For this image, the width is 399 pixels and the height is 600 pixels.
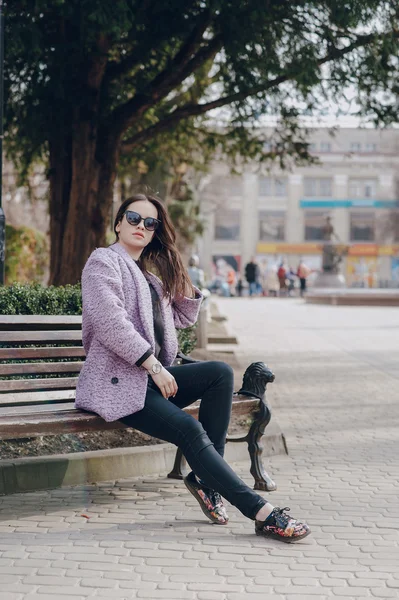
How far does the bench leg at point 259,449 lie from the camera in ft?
19.9

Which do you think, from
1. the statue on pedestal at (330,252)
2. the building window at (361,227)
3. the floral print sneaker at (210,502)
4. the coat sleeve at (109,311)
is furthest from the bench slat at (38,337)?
the building window at (361,227)

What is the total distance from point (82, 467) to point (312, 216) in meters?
75.6

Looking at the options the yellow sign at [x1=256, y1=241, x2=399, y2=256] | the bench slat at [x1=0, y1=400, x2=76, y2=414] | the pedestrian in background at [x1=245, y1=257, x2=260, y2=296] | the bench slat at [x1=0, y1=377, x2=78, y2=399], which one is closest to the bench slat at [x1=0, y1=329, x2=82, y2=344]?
the bench slat at [x1=0, y1=377, x2=78, y2=399]

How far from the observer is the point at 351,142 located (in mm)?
84812

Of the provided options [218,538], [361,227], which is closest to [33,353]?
[218,538]

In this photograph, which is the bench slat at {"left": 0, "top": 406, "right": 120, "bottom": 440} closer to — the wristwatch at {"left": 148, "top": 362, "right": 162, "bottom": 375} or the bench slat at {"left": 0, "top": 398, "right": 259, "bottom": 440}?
the bench slat at {"left": 0, "top": 398, "right": 259, "bottom": 440}

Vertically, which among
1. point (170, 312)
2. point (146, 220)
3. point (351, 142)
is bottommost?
point (170, 312)

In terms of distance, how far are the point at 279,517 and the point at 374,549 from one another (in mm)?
445

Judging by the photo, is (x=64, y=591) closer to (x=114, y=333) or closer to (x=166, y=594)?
(x=166, y=594)

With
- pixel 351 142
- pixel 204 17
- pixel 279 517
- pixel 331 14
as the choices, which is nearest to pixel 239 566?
pixel 279 517

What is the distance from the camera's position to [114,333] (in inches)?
205

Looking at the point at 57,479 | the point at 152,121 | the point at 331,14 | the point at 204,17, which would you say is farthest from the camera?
the point at 152,121

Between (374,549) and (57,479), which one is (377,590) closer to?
(374,549)

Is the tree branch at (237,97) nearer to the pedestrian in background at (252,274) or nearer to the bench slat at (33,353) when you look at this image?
the bench slat at (33,353)
